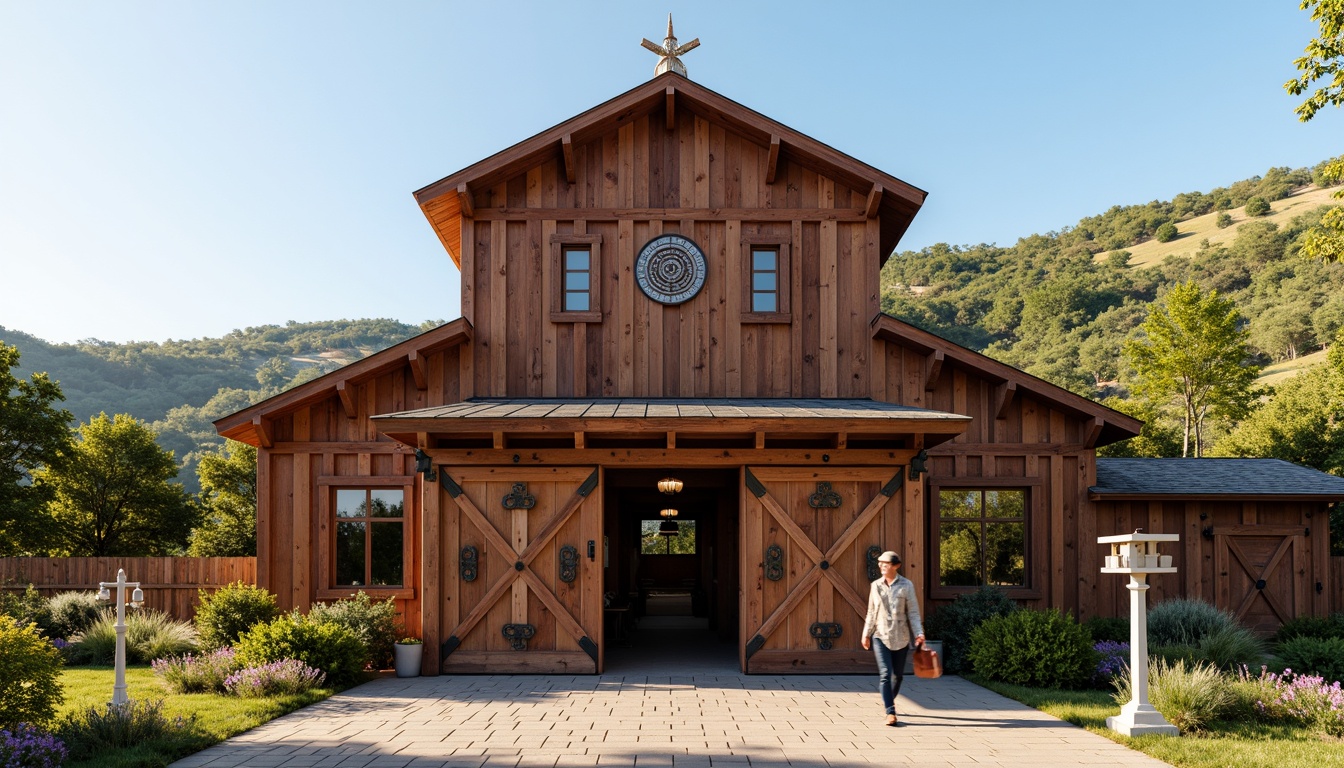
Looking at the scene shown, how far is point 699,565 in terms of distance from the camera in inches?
902

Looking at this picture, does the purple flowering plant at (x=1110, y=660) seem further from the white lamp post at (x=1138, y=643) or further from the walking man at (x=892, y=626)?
the walking man at (x=892, y=626)

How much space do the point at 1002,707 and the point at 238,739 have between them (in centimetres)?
768

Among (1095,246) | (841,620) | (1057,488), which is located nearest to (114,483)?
(841,620)

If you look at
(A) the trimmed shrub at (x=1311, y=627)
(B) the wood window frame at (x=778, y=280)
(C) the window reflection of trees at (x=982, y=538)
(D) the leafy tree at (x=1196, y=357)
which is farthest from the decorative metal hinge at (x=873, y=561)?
(D) the leafy tree at (x=1196, y=357)

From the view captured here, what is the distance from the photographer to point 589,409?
39.6ft

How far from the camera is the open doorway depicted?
15.6 m

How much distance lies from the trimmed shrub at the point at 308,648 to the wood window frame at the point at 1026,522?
8328 millimetres

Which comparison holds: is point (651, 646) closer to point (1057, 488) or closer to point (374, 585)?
point (374, 585)

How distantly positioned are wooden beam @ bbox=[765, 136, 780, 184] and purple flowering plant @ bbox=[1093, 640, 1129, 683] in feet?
26.1

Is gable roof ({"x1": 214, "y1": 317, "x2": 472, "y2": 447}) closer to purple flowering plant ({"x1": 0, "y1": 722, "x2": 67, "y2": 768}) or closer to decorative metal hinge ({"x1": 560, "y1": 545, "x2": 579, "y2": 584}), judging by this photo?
decorative metal hinge ({"x1": 560, "y1": 545, "x2": 579, "y2": 584})

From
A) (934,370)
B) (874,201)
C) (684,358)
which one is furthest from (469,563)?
(874,201)

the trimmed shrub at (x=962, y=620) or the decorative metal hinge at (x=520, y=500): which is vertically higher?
the decorative metal hinge at (x=520, y=500)

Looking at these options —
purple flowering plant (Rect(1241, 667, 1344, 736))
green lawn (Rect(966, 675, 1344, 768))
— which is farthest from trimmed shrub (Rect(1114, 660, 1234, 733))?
purple flowering plant (Rect(1241, 667, 1344, 736))

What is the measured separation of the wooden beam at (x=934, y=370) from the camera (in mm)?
13500
